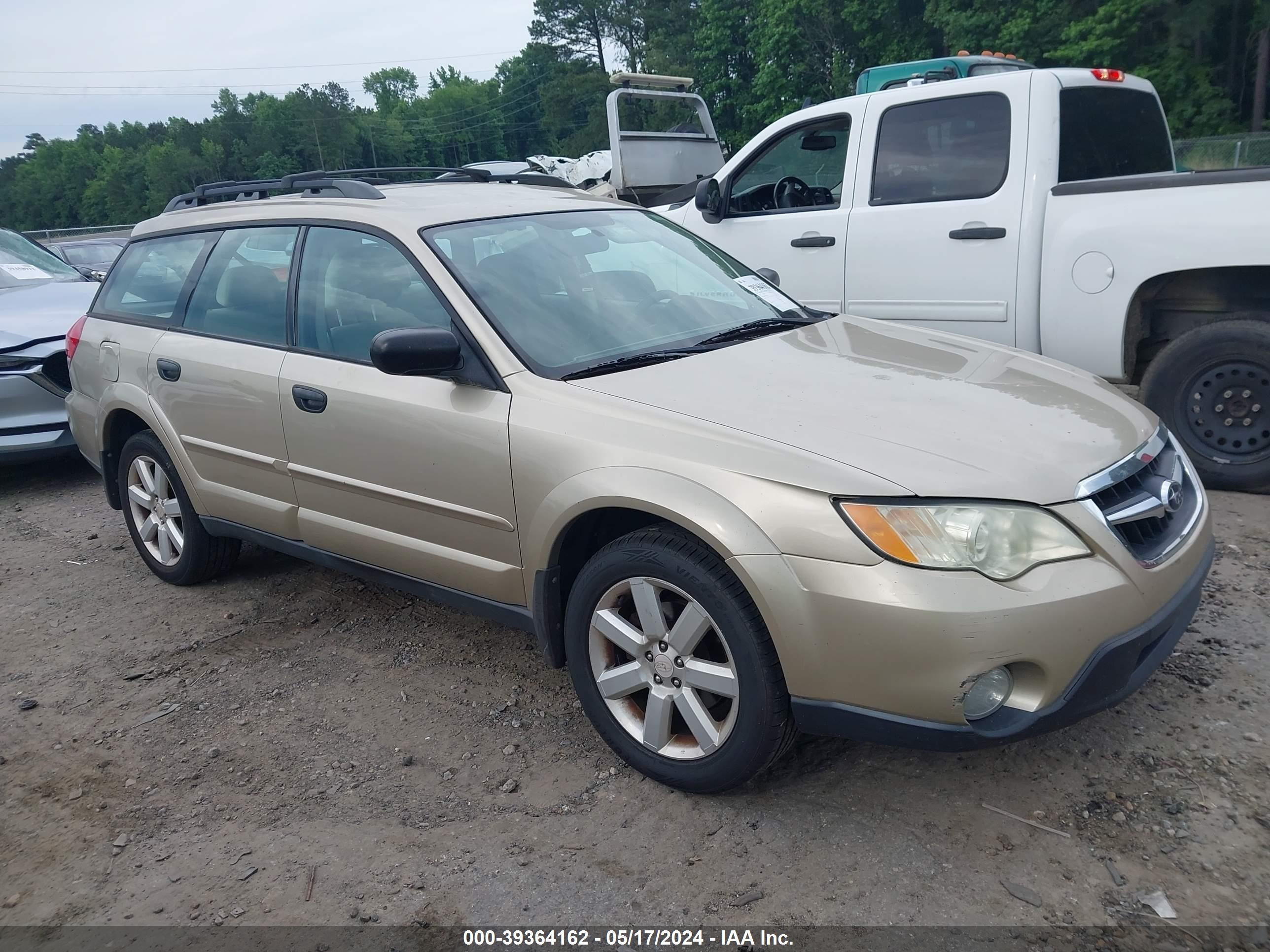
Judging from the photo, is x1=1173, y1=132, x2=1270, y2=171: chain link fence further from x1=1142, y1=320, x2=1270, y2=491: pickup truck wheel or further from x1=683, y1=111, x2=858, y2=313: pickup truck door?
x1=1142, y1=320, x2=1270, y2=491: pickup truck wheel

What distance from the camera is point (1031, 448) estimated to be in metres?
2.56

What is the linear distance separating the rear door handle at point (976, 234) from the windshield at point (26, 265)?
6788mm

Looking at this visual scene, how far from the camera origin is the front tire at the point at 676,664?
8.30 ft

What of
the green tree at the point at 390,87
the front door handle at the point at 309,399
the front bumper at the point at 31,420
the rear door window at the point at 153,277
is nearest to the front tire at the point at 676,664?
the front door handle at the point at 309,399

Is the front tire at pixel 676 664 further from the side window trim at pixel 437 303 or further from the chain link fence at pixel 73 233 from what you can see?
the chain link fence at pixel 73 233

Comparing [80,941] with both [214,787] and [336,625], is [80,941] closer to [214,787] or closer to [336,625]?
[214,787]

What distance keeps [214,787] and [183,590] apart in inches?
73.6

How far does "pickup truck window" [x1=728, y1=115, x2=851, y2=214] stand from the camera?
594 centimetres

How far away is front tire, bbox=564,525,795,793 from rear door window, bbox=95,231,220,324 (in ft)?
8.68

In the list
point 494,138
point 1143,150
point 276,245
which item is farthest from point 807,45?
point 494,138

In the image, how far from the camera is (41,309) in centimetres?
701

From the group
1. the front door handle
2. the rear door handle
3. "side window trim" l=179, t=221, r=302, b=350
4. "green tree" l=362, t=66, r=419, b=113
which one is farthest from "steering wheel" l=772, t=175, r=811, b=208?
"green tree" l=362, t=66, r=419, b=113

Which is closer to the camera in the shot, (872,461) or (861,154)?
(872,461)

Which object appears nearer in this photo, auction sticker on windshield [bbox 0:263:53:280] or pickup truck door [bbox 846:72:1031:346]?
pickup truck door [bbox 846:72:1031:346]
